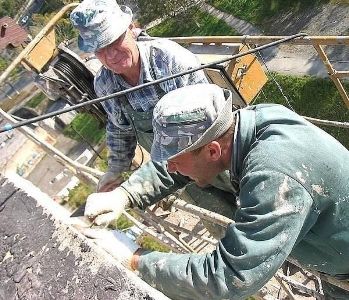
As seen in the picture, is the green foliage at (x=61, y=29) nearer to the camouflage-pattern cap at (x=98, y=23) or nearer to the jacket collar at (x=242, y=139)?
the camouflage-pattern cap at (x=98, y=23)

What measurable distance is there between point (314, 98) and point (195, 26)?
9.68 meters

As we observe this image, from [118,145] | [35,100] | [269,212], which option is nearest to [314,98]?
[118,145]

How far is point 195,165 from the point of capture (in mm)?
2512

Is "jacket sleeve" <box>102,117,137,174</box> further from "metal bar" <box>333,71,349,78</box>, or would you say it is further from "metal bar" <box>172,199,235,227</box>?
"metal bar" <box>333,71,349,78</box>

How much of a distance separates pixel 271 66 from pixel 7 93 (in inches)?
709

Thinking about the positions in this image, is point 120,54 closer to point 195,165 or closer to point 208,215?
point 208,215

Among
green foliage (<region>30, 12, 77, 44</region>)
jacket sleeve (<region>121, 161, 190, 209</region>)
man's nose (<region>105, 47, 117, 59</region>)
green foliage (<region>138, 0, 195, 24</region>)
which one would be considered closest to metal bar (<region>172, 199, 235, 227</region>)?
A: jacket sleeve (<region>121, 161, 190, 209</region>)

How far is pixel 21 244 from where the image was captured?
2.68 meters

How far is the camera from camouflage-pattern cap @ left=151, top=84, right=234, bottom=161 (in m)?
2.37

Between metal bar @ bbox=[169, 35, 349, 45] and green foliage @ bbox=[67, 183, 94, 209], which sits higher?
metal bar @ bbox=[169, 35, 349, 45]

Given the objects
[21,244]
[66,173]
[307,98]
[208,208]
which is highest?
[21,244]

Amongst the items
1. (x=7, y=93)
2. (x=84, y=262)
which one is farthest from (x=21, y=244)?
(x=7, y=93)

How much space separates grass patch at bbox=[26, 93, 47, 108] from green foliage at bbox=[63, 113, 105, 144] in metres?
5.67

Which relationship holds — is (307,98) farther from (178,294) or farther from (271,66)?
(178,294)
